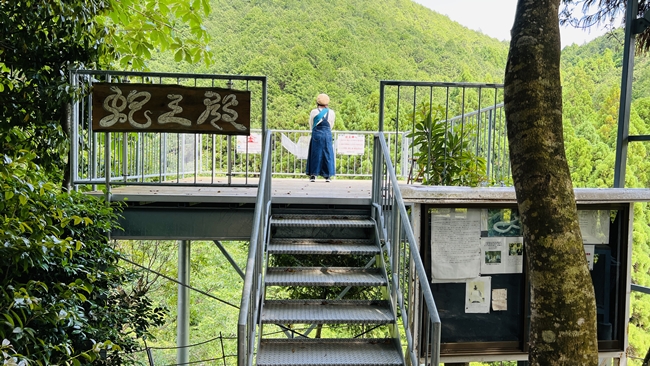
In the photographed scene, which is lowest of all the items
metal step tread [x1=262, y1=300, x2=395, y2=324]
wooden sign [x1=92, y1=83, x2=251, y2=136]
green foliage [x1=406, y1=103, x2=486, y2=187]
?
metal step tread [x1=262, y1=300, x2=395, y2=324]

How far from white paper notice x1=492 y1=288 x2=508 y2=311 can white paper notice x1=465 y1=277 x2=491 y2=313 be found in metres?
0.06

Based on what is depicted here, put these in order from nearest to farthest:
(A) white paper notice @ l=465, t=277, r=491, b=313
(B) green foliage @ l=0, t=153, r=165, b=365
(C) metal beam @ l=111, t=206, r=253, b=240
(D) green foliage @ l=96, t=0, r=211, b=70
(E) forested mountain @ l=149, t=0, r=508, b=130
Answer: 1. (B) green foliage @ l=0, t=153, r=165, b=365
2. (A) white paper notice @ l=465, t=277, r=491, b=313
3. (C) metal beam @ l=111, t=206, r=253, b=240
4. (D) green foliage @ l=96, t=0, r=211, b=70
5. (E) forested mountain @ l=149, t=0, r=508, b=130

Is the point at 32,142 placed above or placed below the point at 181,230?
above

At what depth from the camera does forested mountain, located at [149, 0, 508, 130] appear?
30.5 metres

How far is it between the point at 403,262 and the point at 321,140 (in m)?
4.13

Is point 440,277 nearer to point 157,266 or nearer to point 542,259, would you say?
point 542,259

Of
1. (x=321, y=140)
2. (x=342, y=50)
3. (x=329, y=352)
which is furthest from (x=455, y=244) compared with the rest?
(x=342, y=50)

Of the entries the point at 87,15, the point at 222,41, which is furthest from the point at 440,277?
the point at 222,41

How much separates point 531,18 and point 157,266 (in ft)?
60.8

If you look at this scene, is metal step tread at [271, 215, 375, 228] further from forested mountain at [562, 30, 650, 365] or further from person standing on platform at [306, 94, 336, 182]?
forested mountain at [562, 30, 650, 365]

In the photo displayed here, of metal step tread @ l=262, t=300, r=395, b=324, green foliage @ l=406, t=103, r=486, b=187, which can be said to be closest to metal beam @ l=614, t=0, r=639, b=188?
green foliage @ l=406, t=103, r=486, b=187

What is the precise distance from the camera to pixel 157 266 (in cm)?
1962

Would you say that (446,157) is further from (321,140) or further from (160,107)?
(321,140)

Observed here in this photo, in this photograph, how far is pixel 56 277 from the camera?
4.23 meters
